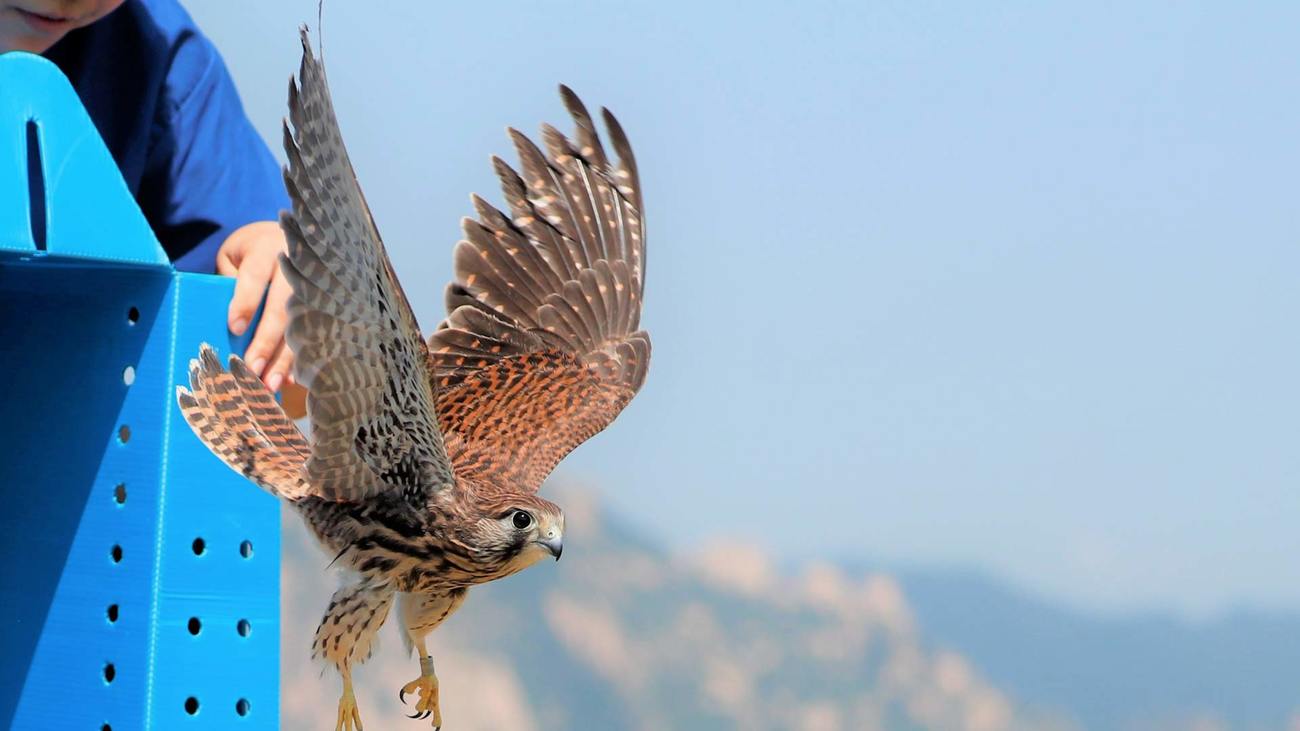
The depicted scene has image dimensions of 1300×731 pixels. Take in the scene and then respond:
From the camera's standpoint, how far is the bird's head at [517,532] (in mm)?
2283

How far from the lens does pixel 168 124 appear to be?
317cm

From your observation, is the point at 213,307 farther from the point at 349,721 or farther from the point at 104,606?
the point at 349,721

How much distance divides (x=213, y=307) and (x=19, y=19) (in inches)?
24.2

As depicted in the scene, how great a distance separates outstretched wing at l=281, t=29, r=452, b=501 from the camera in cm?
200

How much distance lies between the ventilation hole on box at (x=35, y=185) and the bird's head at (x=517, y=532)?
728mm

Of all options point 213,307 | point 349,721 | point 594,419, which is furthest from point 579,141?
point 349,721

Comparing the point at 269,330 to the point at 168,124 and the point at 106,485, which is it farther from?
the point at 168,124

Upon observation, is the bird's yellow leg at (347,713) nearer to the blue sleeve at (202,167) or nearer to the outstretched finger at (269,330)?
the outstretched finger at (269,330)

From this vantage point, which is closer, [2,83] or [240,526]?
[2,83]

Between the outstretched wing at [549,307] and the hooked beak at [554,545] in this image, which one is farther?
the outstretched wing at [549,307]

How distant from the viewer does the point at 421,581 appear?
7.61 feet

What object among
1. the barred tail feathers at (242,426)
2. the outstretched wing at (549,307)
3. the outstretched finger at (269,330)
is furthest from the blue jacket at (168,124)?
the barred tail feathers at (242,426)

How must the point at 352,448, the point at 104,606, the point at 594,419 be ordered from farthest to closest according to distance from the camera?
1. the point at 594,419
2. the point at 104,606
3. the point at 352,448

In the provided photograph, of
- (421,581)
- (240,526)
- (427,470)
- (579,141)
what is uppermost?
(579,141)
